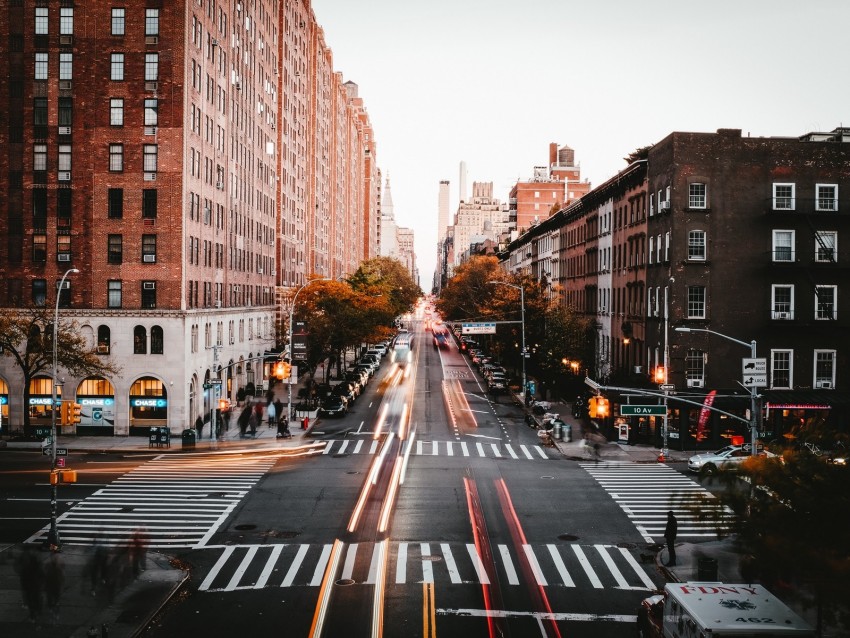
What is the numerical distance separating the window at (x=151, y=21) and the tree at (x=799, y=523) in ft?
162

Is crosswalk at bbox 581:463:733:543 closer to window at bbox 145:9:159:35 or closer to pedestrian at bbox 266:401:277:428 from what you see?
pedestrian at bbox 266:401:277:428

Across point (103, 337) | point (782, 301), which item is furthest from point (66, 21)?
point (782, 301)

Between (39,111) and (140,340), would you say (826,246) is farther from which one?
(39,111)

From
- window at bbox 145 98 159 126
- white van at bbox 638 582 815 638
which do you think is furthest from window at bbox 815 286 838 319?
window at bbox 145 98 159 126

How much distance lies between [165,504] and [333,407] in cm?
2825

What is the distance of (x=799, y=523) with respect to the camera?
14.8 metres

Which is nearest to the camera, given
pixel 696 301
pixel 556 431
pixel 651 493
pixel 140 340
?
pixel 651 493

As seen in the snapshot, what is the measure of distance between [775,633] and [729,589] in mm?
1997

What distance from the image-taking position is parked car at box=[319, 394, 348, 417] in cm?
5997

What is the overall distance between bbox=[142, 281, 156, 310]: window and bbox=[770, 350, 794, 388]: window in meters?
40.1

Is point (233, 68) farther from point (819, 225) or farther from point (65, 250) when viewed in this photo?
point (819, 225)

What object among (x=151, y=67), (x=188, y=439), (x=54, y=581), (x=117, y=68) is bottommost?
(x=188, y=439)

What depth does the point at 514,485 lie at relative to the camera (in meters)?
36.3

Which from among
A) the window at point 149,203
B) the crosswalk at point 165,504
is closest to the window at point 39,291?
the window at point 149,203
